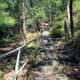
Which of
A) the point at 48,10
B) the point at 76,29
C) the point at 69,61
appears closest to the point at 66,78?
the point at 69,61

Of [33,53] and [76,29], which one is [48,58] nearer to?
[33,53]

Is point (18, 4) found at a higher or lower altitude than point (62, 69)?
higher

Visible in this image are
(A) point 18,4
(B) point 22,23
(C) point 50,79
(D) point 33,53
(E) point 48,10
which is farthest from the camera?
(E) point 48,10

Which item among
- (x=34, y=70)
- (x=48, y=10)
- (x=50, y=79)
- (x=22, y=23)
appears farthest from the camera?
(x=48, y=10)

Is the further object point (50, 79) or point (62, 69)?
point (62, 69)

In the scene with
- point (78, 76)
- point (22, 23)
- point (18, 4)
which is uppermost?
point (18, 4)

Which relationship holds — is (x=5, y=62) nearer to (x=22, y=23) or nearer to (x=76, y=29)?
(x=22, y=23)

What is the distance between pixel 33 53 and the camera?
10117 mm

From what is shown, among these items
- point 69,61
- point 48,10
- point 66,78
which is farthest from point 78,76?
point 48,10

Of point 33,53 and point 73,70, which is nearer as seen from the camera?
point 73,70

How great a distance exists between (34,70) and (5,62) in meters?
2.25

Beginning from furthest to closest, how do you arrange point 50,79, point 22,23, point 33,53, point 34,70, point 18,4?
point 22,23 → point 18,4 → point 33,53 → point 34,70 → point 50,79

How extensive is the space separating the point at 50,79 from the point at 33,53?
8.84ft

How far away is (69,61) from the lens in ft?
33.4
